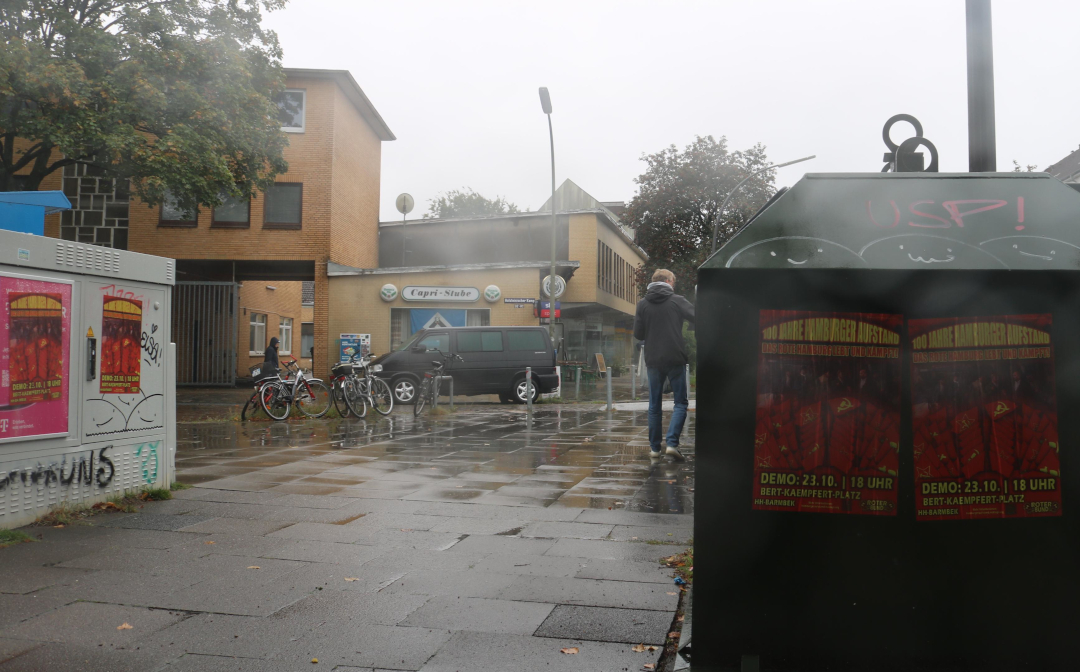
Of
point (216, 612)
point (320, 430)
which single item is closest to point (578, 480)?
point (216, 612)

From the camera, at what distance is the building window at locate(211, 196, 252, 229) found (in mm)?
27375

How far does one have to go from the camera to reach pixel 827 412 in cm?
269

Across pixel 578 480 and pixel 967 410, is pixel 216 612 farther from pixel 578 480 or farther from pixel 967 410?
pixel 578 480

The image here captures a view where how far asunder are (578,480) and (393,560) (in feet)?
10.1

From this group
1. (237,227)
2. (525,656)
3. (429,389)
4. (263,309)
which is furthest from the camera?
(263,309)

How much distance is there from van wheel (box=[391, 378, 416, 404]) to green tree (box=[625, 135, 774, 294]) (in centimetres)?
1962

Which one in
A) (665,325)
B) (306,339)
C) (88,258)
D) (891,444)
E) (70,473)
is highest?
(306,339)

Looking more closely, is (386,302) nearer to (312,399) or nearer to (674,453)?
(312,399)

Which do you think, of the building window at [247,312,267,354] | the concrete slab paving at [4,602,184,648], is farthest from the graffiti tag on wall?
the building window at [247,312,267,354]

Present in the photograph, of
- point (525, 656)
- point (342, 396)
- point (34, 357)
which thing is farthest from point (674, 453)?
point (342, 396)

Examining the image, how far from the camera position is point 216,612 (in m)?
3.77

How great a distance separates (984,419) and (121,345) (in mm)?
5838

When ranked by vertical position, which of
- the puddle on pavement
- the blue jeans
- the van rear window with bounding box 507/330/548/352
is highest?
the van rear window with bounding box 507/330/548/352

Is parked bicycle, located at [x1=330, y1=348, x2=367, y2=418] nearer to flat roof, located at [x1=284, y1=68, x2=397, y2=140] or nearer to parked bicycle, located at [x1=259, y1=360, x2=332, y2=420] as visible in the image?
parked bicycle, located at [x1=259, y1=360, x2=332, y2=420]
